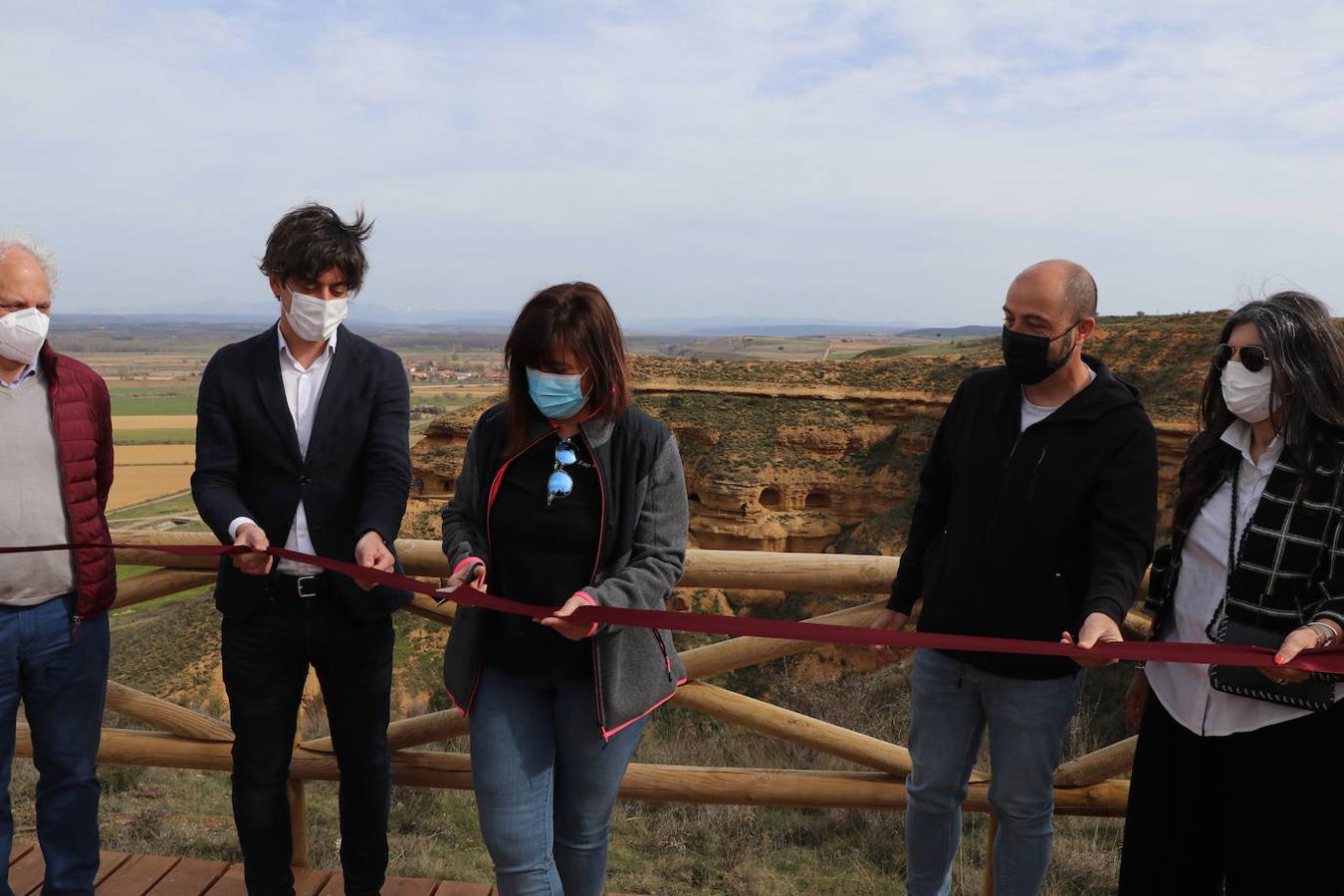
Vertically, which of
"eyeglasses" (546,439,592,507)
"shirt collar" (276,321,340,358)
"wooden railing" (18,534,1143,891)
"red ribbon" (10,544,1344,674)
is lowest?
"wooden railing" (18,534,1143,891)

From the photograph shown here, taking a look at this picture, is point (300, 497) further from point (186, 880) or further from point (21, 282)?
point (186, 880)

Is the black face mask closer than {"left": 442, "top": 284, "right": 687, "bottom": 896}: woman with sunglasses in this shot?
No

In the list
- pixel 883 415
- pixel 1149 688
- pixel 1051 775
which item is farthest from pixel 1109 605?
pixel 883 415

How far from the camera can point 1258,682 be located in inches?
90.2

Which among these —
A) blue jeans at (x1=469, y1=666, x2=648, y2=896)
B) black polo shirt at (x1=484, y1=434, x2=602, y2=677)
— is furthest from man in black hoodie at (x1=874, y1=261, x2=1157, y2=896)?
black polo shirt at (x1=484, y1=434, x2=602, y2=677)

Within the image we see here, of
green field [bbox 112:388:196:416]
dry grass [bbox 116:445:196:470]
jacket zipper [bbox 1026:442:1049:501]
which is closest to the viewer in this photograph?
jacket zipper [bbox 1026:442:1049:501]

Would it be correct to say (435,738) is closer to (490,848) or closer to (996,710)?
(490,848)

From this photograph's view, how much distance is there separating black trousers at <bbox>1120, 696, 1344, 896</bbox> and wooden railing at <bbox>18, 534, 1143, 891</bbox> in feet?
2.81

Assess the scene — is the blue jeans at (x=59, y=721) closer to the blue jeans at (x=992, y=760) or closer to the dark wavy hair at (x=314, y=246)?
the dark wavy hair at (x=314, y=246)

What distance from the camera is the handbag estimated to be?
2.27 meters

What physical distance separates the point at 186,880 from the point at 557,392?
2538 mm

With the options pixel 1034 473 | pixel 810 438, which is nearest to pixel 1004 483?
pixel 1034 473

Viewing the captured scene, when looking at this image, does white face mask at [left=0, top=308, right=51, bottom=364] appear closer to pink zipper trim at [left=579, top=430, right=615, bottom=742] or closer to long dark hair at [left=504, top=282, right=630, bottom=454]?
long dark hair at [left=504, top=282, right=630, bottom=454]

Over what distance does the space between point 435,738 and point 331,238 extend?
191 centimetres
